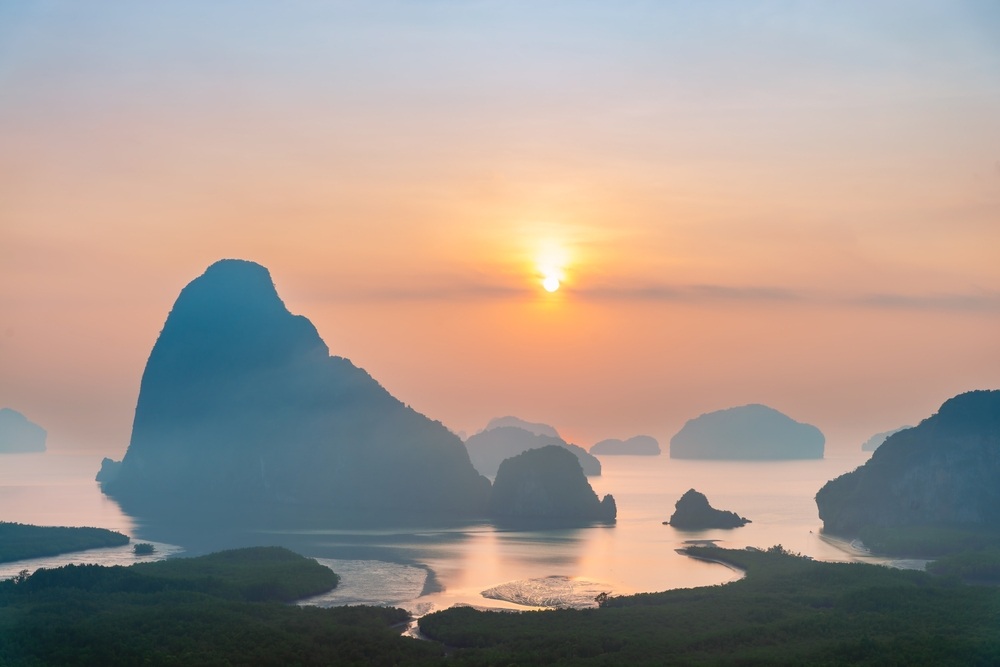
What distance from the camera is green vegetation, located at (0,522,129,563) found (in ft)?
376

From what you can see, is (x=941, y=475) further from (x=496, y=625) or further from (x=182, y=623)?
(x=182, y=623)

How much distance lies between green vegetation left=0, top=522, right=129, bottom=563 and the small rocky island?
79.7 meters

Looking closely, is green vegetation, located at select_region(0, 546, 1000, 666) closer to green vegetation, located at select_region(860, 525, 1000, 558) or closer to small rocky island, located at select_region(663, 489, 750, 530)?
green vegetation, located at select_region(860, 525, 1000, 558)

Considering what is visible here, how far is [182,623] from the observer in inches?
2776

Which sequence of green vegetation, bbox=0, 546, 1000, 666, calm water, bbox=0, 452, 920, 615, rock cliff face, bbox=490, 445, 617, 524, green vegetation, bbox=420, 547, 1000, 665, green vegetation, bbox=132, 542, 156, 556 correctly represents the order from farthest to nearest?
rock cliff face, bbox=490, 445, 617, 524 → green vegetation, bbox=132, 542, 156, 556 → calm water, bbox=0, 452, 920, 615 → green vegetation, bbox=420, 547, 1000, 665 → green vegetation, bbox=0, 546, 1000, 666

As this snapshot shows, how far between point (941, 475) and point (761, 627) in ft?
241

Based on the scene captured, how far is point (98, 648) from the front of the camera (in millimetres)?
63469

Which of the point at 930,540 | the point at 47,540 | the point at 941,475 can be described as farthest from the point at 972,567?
the point at 47,540

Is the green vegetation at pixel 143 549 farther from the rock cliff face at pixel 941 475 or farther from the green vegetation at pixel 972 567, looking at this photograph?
the rock cliff face at pixel 941 475

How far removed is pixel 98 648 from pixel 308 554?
5892cm

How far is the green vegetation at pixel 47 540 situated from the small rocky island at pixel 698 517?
261 ft

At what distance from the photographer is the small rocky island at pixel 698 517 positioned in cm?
16062

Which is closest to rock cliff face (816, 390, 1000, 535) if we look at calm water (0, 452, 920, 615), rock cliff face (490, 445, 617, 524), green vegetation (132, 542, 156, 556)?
calm water (0, 452, 920, 615)

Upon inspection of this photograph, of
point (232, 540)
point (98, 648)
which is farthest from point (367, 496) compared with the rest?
point (98, 648)
